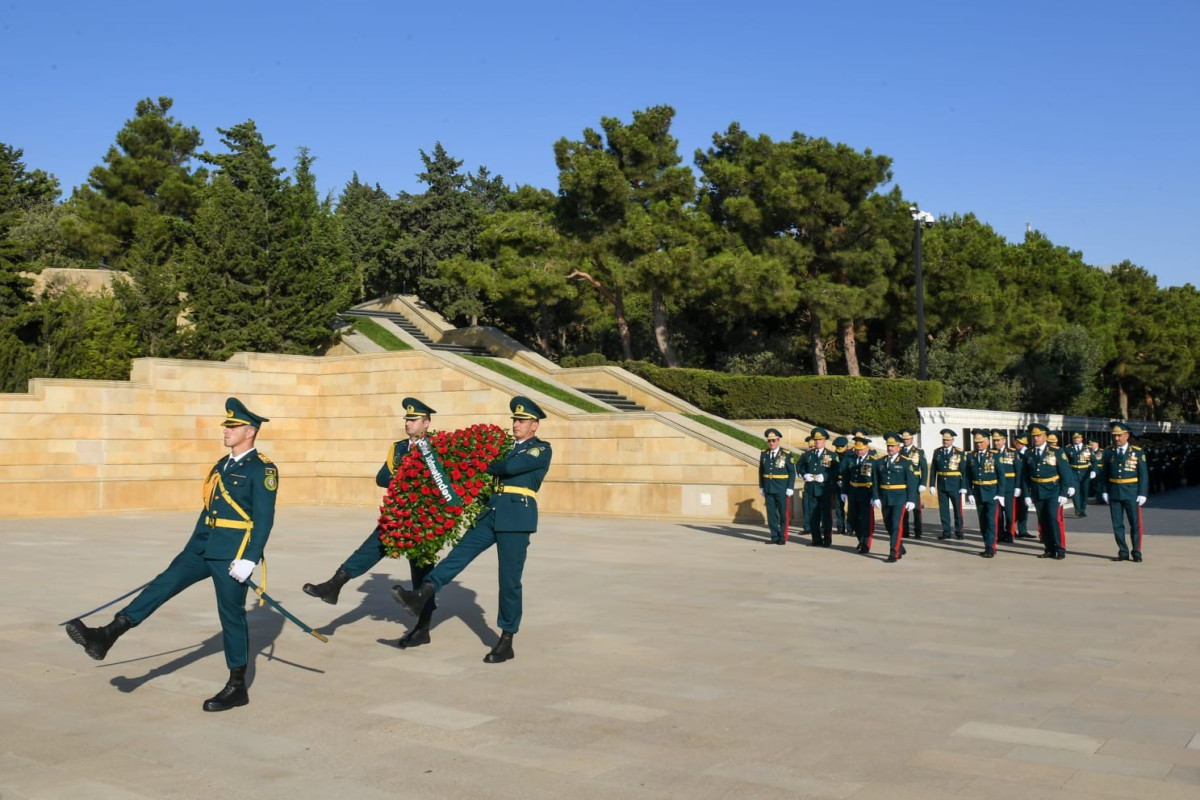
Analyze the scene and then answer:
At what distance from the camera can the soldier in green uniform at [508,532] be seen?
27.2 ft

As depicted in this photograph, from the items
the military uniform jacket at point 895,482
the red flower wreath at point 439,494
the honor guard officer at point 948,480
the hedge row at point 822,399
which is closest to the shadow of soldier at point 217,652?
the red flower wreath at point 439,494

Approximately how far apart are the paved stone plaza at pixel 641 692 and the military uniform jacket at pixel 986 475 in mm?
2600

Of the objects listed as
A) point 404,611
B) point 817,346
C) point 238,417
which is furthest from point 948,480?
point 817,346

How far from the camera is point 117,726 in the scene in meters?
6.41

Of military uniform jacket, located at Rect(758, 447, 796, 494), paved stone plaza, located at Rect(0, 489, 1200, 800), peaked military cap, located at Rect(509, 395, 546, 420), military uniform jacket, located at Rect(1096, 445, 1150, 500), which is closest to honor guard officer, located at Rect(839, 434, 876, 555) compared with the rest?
military uniform jacket, located at Rect(758, 447, 796, 494)

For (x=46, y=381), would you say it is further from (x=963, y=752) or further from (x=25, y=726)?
(x=963, y=752)

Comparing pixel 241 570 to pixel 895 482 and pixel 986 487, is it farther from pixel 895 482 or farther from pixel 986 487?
pixel 986 487

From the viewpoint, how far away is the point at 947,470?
18.0m

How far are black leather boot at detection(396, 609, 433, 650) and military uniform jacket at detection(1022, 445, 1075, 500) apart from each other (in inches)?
379

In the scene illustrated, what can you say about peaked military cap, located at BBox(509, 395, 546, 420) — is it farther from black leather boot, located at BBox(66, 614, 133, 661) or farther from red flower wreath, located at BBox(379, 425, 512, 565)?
black leather boot, located at BBox(66, 614, 133, 661)

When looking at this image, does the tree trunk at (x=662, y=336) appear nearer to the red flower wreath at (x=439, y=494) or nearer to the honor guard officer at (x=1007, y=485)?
the honor guard officer at (x=1007, y=485)

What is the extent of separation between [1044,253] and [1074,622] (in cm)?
3663

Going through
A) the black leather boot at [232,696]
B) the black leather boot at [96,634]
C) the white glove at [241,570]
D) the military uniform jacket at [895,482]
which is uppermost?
the military uniform jacket at [895,482]

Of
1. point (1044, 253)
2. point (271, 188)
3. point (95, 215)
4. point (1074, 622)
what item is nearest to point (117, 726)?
point (1074, 622)
